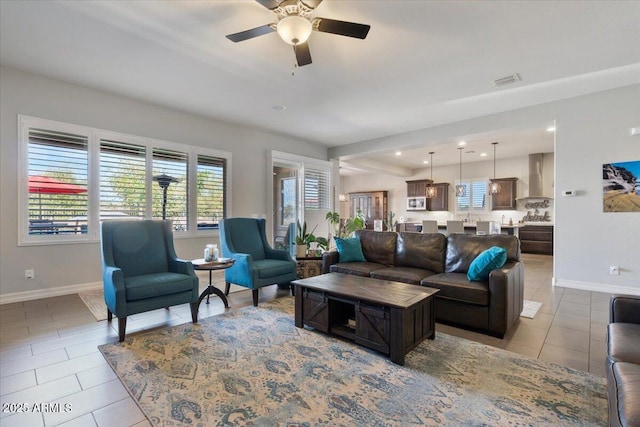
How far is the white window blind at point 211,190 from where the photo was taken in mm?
5414

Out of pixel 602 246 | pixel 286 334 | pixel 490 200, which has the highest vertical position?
pixel 490 200

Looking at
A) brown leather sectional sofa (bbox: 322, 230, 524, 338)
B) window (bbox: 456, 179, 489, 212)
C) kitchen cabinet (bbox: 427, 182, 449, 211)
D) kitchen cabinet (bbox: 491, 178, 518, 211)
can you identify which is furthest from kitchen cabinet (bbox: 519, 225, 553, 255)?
brown leather sectional sofa (bbox: 322, 230, 524, 338)

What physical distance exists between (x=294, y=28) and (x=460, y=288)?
2.82 metres

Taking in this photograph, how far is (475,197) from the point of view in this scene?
32.5ft

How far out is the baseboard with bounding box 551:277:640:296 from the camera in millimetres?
4199

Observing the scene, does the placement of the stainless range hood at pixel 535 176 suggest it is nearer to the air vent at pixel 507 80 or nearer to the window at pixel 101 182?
the air vent at pixel 507 80

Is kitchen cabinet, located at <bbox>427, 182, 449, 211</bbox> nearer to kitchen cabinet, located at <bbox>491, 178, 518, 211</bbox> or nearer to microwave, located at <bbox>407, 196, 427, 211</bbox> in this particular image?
microwave, located at <bbox>407, 196, 427, 211</bbox>

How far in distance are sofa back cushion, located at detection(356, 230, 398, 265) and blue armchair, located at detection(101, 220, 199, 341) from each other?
240 cm

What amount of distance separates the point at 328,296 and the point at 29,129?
4365 millimetres

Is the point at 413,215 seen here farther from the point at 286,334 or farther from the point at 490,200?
the point at 286,334

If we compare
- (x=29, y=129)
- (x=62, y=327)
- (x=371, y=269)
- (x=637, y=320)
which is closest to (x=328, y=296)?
(x=371, y=269)

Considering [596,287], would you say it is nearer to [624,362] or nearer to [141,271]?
[624,362]

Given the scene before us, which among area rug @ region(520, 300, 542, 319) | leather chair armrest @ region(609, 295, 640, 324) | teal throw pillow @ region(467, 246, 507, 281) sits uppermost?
teal throw pillow @ region(467, 246, 507, 281)

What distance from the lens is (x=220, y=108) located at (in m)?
4.97
